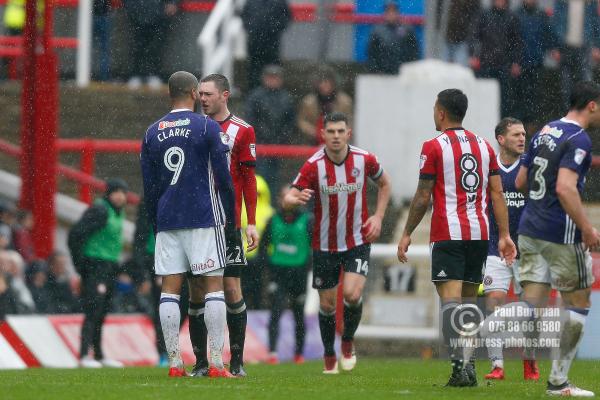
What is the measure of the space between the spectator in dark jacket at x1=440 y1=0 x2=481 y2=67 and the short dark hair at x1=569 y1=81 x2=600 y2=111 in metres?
10.9

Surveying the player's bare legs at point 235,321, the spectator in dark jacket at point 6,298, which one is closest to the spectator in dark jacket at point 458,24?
the spectator in dark jacket at point 6,298

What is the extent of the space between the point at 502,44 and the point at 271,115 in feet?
10.6

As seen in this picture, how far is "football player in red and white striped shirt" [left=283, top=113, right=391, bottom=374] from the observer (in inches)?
502

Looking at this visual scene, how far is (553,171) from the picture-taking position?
9.84 meters

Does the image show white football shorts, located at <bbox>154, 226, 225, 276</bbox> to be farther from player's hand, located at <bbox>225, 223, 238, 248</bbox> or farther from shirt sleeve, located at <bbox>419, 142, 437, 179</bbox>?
shirt sleeve, located at <bbox>419, 142, 437, 179</bbox>

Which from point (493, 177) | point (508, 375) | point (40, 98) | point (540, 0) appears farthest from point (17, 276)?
point (540, 0)

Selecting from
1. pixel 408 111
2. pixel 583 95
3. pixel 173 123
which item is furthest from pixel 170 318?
pixel 408 111

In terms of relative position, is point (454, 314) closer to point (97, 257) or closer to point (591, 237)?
point (591, 237)

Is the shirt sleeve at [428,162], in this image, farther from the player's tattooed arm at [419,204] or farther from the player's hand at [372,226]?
the player's hand at [372,226]

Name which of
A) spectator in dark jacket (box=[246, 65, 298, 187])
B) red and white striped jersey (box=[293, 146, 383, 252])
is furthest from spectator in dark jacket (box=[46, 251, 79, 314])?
red and white striped jersey (box=[293, 146, 383, 252])

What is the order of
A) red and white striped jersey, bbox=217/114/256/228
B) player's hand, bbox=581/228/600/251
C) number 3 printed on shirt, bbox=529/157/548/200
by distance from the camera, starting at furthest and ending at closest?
red and white striped jersey, bbox=217/114/256/228 < number 3 printed on shirt, bbox=529/157/548/200 < player's hand, bbox=581/228/600/251

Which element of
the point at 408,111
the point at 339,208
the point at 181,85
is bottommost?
the point at 339,208

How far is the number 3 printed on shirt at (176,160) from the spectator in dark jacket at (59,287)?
7046 millimetres

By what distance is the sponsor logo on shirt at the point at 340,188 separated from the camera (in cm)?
1277
